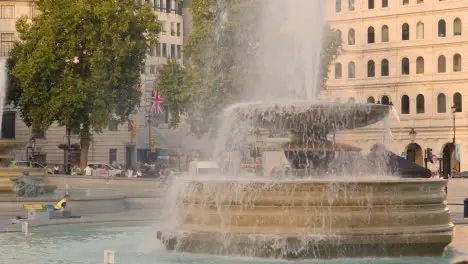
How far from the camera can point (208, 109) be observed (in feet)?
206

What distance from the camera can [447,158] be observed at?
82.1 m

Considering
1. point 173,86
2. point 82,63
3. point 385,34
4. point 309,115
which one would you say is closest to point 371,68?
point 385,34

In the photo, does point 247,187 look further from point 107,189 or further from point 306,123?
point 107,189

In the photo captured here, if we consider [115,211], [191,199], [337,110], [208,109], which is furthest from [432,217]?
[208,109]

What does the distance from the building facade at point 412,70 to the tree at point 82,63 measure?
21.1m

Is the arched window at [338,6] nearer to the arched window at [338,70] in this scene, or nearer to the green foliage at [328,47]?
the arched window at [338,70]

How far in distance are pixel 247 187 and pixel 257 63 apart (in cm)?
4570

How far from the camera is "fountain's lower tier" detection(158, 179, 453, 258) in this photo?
18.0 meters

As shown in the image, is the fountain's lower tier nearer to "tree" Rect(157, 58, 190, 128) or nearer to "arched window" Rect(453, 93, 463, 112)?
"tree" Rect(157, 58, 190, 128)

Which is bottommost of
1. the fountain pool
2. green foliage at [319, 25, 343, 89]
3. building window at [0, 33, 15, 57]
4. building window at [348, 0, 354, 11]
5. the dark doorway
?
the fountain pool

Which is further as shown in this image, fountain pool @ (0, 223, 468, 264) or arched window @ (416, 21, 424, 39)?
arched window @ (416, 21, 424, 39)

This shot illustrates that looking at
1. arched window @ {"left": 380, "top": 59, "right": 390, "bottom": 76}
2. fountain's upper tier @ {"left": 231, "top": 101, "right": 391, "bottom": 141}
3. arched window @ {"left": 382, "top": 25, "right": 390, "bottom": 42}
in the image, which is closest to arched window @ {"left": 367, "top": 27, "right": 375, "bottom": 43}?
arched window @ {"left": 382, "top": 25, "right": 390, "bottom": 42}

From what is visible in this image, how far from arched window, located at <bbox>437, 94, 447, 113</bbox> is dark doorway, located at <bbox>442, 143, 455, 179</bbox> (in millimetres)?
2957

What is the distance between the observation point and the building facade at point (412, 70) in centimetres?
8200
